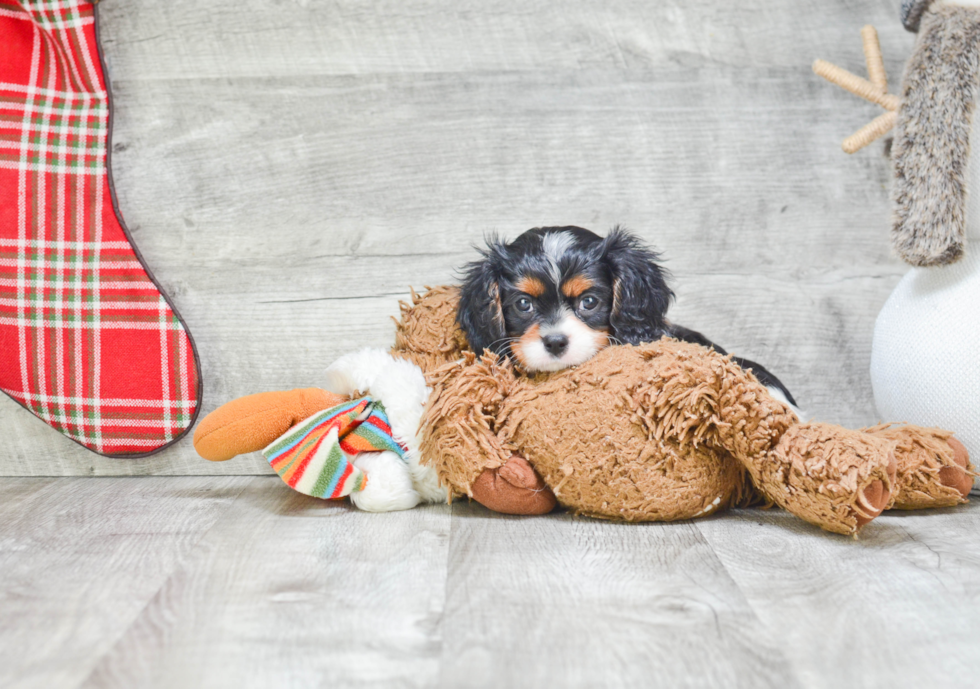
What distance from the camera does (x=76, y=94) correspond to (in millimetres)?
1854

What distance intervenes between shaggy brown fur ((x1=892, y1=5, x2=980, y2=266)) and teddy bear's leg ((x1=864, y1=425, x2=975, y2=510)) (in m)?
0.31

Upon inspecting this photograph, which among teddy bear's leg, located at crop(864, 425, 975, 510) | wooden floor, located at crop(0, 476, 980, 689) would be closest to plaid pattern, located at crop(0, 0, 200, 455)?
wooden floor, located at crop(0, 476, 980, 689)

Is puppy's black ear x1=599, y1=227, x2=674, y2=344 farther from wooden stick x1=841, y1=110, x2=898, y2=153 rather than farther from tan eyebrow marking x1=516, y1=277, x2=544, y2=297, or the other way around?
wooden stick x1=841, y1=110, x2=898, y2=153

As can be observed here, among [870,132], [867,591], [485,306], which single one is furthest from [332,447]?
[870,132]

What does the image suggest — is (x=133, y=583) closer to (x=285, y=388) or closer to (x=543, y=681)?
(x=543, y=681)

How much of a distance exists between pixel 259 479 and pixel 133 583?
0.72 meters

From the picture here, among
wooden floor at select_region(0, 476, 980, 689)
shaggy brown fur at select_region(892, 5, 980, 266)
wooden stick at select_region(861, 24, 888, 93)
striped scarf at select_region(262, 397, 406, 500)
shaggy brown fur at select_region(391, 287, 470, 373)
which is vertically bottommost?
wooden floor at select_region(0, 476, 980, 689)

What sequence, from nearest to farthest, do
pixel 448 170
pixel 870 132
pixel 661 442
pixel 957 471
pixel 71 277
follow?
pixel 661 442 < pixel 957 471 < pixel 870 132 < pixel 71 277 < pixel 448 170

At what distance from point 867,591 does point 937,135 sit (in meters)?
0.79

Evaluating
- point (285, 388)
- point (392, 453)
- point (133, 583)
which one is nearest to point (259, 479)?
point (285, 388)

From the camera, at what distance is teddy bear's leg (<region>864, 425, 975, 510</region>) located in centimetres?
142

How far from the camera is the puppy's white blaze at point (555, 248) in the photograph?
4.68 ft

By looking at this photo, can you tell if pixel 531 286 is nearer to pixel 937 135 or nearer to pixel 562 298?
pixel 562 298

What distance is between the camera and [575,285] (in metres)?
1.42
